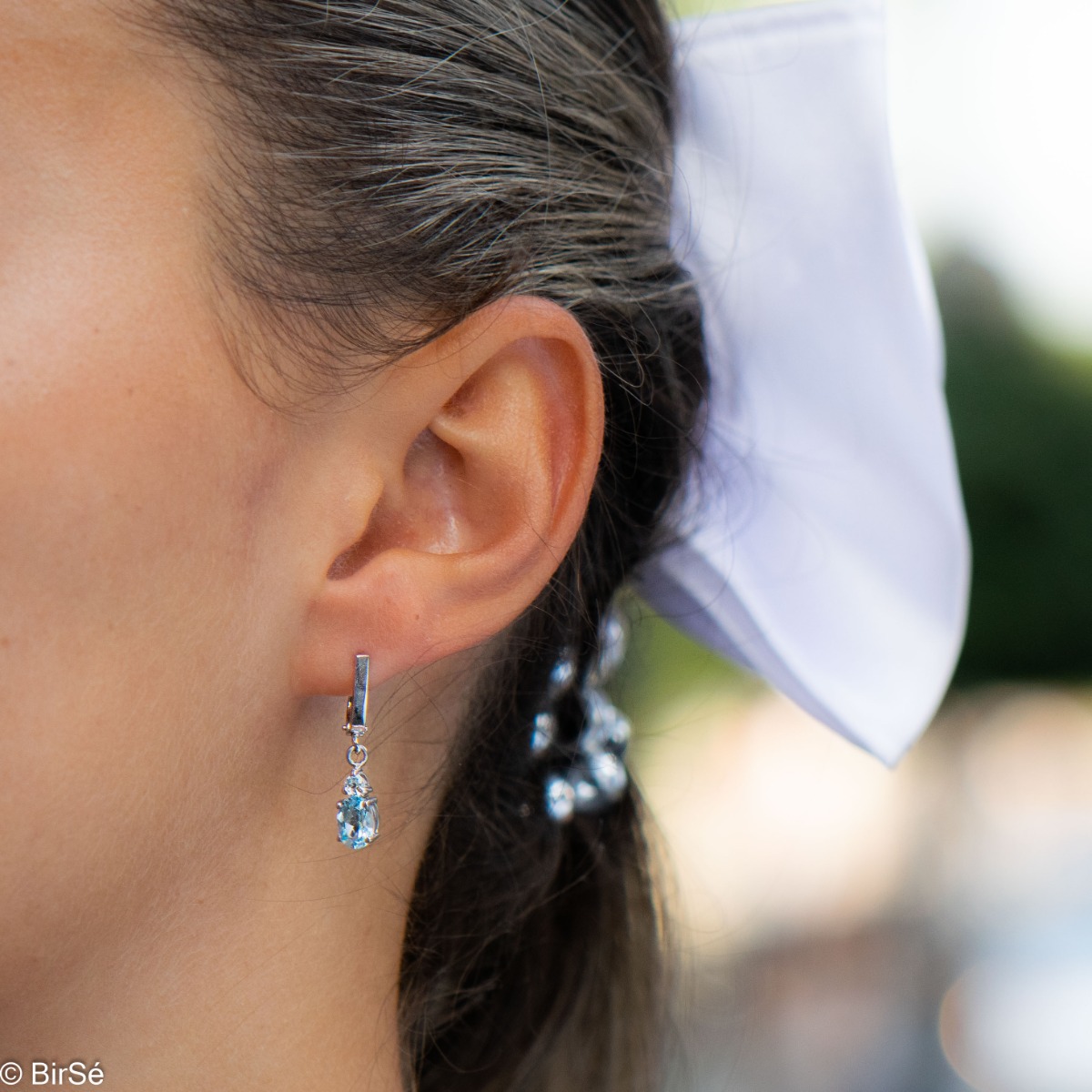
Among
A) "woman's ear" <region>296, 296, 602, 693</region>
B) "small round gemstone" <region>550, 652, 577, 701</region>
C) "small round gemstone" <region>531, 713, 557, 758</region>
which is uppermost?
"woman's ear" <region>296, 296, 602, 693</region>

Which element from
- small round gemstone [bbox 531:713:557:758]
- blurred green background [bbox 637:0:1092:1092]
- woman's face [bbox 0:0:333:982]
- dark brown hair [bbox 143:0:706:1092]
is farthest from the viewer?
blurred green background [bbox 637:0:1092:1092]

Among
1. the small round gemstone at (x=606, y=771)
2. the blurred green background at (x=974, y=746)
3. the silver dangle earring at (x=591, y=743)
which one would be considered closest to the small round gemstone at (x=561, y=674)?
the silver dangle earring at (x=591, y=743)

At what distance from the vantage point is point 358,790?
2.93 feet

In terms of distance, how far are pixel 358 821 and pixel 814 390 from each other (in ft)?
1.92

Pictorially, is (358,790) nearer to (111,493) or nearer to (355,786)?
(355,786)

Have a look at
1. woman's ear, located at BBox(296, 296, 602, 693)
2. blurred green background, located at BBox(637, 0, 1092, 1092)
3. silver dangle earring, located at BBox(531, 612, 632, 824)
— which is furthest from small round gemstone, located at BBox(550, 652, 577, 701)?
blurred green background, located at BBox(637, 0, 1092, 1092)

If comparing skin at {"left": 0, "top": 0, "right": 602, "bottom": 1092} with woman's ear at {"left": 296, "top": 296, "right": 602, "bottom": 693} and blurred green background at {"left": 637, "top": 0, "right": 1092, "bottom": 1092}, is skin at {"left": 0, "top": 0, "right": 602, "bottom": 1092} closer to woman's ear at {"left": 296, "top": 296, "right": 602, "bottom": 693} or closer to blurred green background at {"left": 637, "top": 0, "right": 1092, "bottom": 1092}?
woman's ear at {"left": 296, "top": 296, "right": 602, "bottom": 693}

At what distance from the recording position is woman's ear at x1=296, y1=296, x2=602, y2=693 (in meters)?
0.86

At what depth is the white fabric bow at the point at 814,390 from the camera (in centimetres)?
107

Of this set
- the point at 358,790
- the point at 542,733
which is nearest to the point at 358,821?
A: the point at 358,790

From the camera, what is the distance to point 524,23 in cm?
94

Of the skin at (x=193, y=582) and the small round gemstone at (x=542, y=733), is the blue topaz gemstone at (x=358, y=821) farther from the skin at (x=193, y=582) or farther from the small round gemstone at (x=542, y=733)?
the small round gemstone at (x=542, y=733)

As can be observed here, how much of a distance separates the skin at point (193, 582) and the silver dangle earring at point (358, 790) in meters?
0.01

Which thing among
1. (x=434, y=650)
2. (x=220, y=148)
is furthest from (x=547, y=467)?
(x=220, y=148)
